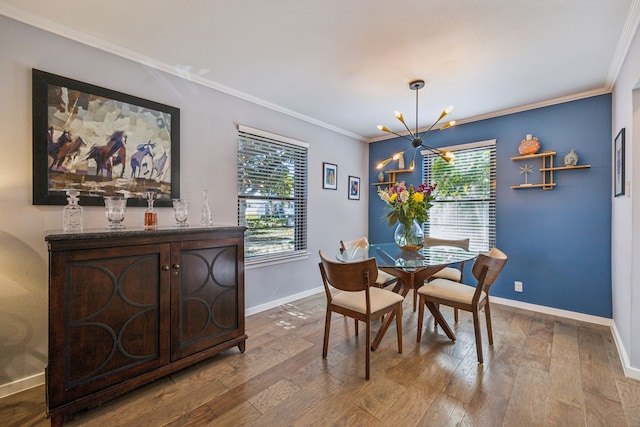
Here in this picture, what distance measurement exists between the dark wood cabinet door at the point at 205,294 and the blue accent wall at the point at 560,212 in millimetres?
3276

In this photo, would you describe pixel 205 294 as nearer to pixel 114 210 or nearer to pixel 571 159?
pixel 114 210

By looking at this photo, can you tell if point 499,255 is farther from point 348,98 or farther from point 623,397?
point 348,98

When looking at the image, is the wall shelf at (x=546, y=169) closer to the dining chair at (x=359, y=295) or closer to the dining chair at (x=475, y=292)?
the dining chair at (x=475, y=292)

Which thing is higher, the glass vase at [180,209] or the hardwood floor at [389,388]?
the glass vase at [180,209]

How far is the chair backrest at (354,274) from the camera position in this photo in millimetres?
1948

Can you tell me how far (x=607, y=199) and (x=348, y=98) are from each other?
2.94m

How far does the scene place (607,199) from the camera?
287cm

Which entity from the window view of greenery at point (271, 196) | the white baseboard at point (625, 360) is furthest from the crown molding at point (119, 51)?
the white baseboard at point (625, 360)

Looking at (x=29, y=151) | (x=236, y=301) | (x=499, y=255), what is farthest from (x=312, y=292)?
(x=29, y=151)

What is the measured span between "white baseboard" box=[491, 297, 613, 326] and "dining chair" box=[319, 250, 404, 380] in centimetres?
205

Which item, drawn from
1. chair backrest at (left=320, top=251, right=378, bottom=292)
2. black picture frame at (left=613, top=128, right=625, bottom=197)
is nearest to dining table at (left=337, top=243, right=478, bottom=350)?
chair backrest at (left=320, top=251, right=378, bottom=292)

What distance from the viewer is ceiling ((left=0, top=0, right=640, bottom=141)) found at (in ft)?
5.79

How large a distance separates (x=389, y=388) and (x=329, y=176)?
9.65ft

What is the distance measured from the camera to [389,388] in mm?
1870
